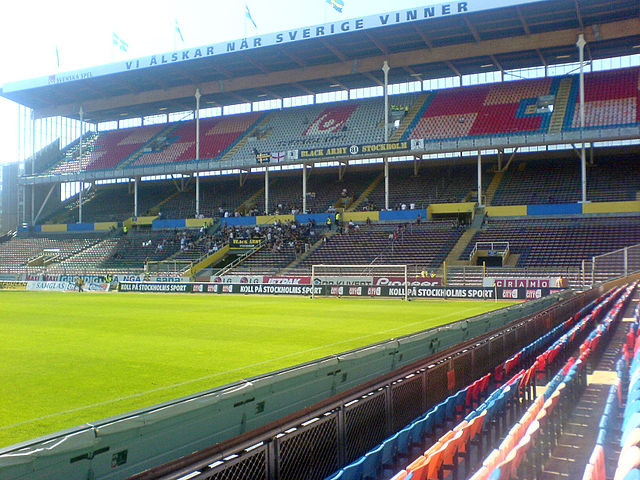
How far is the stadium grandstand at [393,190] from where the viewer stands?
933 centimetres

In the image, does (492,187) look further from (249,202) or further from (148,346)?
(148,346)

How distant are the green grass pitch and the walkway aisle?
19.3 feet

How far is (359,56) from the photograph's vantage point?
48.9 metres

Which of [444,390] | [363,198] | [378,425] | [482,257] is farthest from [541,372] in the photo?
[363,198]

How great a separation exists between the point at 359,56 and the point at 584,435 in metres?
44.9

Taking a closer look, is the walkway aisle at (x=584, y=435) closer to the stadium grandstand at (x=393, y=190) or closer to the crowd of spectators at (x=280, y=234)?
the stadium grandstand at (x=393, y=190)

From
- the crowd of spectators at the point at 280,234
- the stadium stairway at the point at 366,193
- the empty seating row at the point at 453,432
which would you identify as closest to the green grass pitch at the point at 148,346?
the empty seating row at the point at 453,432

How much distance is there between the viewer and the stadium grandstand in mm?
9328

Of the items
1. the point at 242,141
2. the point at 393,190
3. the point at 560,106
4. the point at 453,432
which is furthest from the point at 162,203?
the point at 453,432

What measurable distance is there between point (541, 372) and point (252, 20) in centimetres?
4627

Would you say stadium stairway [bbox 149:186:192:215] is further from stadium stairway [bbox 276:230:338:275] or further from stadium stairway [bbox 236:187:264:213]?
stadium stairway [bbox 276:230:338:275]

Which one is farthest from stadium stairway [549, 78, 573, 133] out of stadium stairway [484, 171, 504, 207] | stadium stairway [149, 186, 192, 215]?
stadium stairway [149, 186, 192, 215]

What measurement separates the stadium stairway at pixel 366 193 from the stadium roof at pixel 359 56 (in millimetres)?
8913

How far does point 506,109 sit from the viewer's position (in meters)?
46.4
